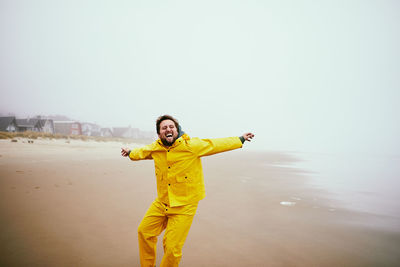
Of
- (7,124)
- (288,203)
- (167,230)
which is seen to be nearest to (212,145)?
(167,230)

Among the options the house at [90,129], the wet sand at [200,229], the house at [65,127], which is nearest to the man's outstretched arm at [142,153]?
the wet sand at [200,229]

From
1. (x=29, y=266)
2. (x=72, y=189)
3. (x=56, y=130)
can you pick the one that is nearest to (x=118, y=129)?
(x=56, y=130)

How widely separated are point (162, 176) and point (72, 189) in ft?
16.0

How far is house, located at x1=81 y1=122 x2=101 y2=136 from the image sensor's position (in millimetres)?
52787

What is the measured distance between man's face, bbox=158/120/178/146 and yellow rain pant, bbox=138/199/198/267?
0.80m

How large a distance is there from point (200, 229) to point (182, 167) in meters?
2.11

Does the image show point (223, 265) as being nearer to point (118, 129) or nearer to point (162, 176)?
point (162, 176)

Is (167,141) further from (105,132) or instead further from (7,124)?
(105,132)

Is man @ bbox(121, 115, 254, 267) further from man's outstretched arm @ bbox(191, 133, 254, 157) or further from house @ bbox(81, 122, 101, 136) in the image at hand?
house @ bbox(81, 122, 101, 136)

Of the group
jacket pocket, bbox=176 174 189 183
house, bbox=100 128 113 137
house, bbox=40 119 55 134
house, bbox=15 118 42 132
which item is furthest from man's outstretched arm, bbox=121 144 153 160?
house, bbox=100 128 113 137

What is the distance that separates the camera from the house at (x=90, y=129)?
173 feet

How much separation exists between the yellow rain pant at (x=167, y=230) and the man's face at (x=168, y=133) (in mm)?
802

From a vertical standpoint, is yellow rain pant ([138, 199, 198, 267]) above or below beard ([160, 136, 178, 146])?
below

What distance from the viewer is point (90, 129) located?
5512 centimetres
